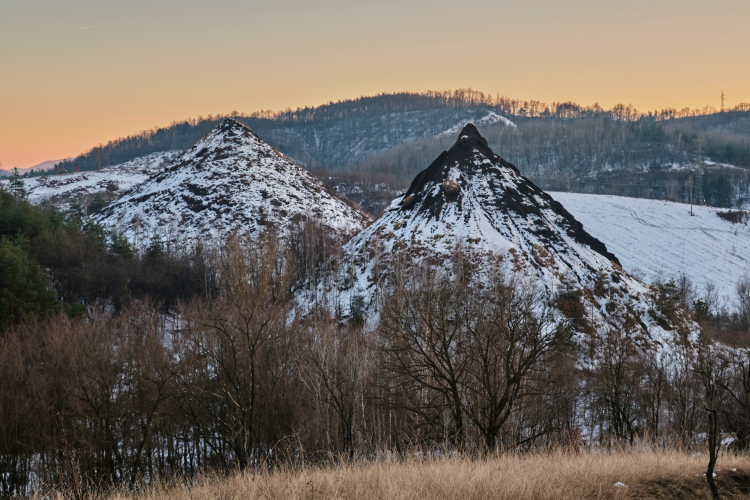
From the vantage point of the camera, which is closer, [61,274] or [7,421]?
[7,421]

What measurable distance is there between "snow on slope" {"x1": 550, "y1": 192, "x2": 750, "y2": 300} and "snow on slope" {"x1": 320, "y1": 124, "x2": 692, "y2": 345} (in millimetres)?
34424

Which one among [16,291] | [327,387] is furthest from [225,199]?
[327,387]

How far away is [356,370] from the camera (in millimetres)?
26453

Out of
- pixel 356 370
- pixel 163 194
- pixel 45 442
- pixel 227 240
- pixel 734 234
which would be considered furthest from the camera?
pixel 734 234

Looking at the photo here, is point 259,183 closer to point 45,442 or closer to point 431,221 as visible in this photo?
point 431,221

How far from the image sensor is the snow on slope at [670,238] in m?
75.7

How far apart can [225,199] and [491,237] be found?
148 feet

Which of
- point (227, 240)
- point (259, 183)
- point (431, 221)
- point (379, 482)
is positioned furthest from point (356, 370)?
point (259, 183)

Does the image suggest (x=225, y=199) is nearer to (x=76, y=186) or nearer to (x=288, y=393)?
(x=288, y=393)

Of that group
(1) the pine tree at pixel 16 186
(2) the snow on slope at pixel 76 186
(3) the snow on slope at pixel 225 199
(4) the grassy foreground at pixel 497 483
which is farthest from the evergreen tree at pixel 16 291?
(2) the snow on slope at pixel 76 186

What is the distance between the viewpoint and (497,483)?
686 cm

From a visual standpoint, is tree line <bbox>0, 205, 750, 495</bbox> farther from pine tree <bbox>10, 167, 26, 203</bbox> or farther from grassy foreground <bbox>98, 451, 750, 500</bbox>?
pine tree <bbox>10, 167, 26, 203</bbox>

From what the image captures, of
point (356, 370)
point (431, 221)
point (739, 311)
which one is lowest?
point (739, 311)

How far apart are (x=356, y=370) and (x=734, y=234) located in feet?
291
